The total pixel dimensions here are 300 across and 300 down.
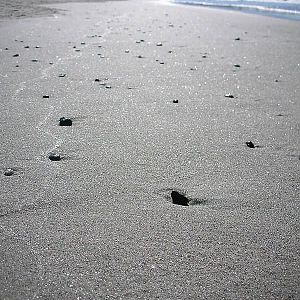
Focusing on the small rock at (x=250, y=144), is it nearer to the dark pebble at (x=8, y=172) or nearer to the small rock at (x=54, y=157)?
the small rock at (x=54, y=157)

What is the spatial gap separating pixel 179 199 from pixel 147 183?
220 mm

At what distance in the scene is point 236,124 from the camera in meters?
2.82

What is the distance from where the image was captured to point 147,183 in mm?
1960

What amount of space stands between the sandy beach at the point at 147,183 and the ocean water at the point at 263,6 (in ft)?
36.1

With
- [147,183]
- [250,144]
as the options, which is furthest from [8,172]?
[250,144]

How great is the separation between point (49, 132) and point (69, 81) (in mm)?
1435

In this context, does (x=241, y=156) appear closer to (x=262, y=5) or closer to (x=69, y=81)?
(x=69, y=81)

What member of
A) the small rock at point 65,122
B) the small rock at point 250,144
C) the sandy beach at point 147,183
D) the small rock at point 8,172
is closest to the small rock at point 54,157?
the sandy beach at point 147,183

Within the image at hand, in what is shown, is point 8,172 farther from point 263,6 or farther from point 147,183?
point 263,6

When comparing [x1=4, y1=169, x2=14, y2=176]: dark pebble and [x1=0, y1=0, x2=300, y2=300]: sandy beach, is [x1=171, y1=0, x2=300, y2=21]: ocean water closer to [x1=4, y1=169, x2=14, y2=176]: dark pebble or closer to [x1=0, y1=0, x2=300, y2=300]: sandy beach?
[x1=0, y1=0, x2=300, y2=300]: sandy beach

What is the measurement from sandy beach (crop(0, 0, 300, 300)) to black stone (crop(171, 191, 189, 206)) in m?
0.05

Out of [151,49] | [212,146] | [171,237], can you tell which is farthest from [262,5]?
[171,237]

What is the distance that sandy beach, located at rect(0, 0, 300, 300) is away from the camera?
133cm

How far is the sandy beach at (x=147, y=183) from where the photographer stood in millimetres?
1335
